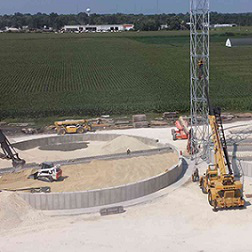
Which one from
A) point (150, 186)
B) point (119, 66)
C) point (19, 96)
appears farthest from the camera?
point (119, 66)

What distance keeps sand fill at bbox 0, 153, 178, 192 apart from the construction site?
0.05 m

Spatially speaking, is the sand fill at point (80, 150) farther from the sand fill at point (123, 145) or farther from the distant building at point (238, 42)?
the distant building at point (238, 42)

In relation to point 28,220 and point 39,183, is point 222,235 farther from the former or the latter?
point 39,183

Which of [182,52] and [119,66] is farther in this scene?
[182,52]

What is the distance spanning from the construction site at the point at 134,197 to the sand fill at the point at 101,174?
55mm

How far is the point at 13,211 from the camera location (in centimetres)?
2272

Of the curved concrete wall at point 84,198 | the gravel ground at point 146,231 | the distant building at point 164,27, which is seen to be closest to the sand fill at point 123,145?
the curved concrete wall at point 84,198

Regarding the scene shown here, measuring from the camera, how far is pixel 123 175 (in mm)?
27578

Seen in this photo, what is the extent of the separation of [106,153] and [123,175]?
6018 millimetres

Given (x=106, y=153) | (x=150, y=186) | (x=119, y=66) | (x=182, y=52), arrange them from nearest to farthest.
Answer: (x=150, y=186)
(x=106, y=153)
(x=119, y=66)
(x=182, y=52)

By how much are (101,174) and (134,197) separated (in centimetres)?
357

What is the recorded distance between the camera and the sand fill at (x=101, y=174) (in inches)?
1032

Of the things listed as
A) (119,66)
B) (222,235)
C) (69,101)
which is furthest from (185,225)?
(119,66)

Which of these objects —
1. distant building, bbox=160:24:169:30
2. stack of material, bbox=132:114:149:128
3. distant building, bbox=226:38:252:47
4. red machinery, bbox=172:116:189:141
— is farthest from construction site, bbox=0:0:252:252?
distant building, bbox=160:24:169:30
